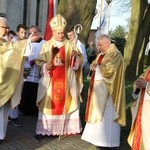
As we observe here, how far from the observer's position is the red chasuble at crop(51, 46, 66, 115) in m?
8.04

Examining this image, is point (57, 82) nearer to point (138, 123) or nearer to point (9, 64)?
point (9, 64)

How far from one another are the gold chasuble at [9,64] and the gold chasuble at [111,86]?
1.38 meters

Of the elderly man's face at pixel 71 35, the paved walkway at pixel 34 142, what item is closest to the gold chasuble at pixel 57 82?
the paved walkway at pixel 34 142

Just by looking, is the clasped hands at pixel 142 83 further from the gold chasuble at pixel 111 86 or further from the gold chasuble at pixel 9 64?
the gold chasuble at pixel 9 64

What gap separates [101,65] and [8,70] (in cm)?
157

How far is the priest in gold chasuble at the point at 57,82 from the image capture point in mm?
7941

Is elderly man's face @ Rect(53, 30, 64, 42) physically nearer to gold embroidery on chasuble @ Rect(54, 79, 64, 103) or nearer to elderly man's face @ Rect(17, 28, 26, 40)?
gold embroidery on chasuble @ Rect(54, 79, 64, 103)

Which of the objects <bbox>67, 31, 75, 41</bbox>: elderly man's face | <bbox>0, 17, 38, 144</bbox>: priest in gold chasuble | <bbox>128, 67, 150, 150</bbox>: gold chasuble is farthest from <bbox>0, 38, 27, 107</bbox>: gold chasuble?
<bbox>128, 67, 150, 150</bbox>: gold chasuble

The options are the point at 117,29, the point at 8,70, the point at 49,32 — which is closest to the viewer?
the point at 8,70

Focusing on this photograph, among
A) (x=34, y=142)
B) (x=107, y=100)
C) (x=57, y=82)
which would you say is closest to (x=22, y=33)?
(x=57, y=82)

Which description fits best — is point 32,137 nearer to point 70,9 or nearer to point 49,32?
point 49,32

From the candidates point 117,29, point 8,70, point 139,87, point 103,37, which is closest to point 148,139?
point 139,87

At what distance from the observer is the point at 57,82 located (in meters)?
8.08

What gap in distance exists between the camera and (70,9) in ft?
33.5
